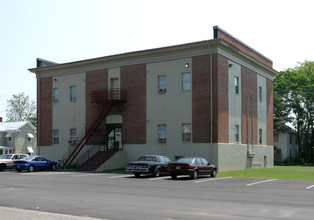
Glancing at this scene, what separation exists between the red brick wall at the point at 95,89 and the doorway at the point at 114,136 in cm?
52

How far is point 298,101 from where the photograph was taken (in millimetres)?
67125

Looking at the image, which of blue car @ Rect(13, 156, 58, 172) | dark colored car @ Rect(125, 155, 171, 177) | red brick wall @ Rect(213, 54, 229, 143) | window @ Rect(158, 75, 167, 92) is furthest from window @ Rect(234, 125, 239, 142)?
blue car @ Rect(13, 156, 58, 172)

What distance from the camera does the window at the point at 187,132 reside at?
32.9 metres

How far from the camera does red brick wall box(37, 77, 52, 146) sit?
136 feet

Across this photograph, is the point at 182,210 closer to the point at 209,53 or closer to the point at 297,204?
the point at 297,204

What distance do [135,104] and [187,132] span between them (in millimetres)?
5696

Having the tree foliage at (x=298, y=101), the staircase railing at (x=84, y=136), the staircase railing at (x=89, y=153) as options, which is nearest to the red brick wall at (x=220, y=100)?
the staircase railing at (x=84, y=136)

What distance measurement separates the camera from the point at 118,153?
3519 cm

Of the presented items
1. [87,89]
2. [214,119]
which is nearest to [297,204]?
[214,119]

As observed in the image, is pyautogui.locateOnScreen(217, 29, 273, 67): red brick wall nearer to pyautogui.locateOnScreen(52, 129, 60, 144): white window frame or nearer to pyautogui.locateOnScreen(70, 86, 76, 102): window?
pyautogui.locateOnScreen(70, 86, 76, 102): window

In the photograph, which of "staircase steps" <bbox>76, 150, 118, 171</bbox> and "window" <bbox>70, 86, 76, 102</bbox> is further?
"window" <bbox>70, 86, 76, 102</bbox>

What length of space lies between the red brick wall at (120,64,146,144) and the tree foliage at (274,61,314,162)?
37984mm

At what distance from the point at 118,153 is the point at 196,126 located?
7504mm

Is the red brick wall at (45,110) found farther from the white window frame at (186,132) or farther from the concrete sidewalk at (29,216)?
the concrete sidewalk at (29,216)
